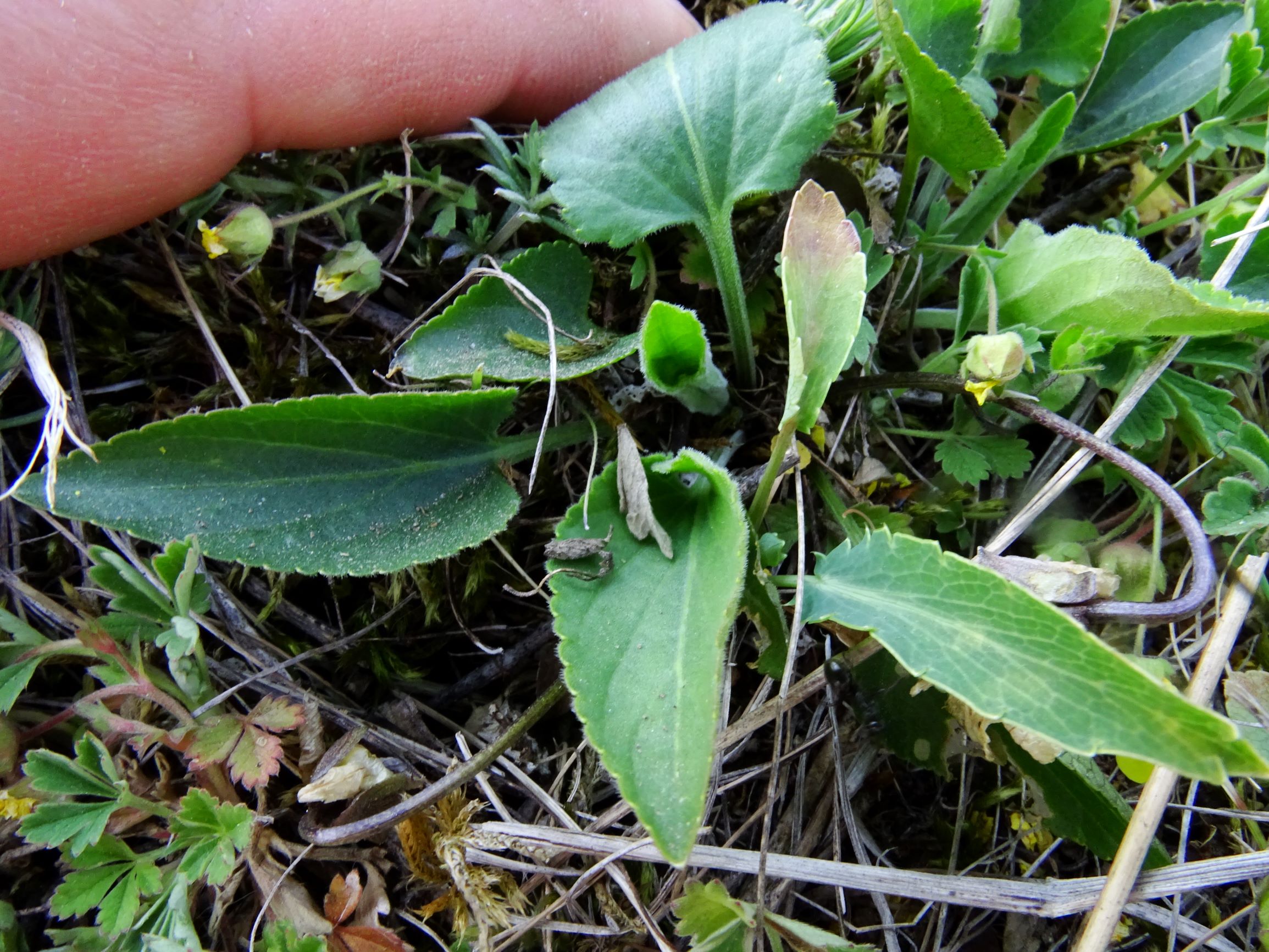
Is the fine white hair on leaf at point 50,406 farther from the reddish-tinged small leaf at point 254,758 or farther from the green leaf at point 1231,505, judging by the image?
the green leaf at point 1231,505

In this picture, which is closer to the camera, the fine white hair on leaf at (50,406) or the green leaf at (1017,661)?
the green leaf at (1017,661)

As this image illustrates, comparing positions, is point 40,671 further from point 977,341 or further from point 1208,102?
point 1208,102

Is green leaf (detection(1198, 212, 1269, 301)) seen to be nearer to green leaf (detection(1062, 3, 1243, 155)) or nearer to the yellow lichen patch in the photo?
green leaf (detection(1062, 3, 1243, 155))

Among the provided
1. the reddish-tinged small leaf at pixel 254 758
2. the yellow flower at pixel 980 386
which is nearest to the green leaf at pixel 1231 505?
the yellow flower at pixel 980 386

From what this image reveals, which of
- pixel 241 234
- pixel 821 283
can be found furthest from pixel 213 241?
pixel 821 283

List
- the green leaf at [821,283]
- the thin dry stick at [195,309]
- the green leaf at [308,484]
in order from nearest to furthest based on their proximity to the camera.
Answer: the green leaf at [821,283]
the green leaf at [308,484]
the thin dry stick at [195,309]

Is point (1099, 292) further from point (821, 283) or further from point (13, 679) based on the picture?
point (13, 679)
